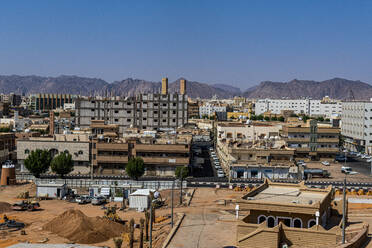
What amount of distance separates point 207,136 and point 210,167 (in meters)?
42.4

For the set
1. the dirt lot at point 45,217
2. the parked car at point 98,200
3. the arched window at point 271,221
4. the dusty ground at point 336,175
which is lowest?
the dirt lot at point 45,217

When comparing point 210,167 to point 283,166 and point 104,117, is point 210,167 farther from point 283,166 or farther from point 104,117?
point 104,117

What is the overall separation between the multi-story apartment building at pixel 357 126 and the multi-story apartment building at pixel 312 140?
2334 cm

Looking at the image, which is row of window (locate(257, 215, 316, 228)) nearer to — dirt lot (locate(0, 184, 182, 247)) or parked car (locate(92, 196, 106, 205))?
dirt lot (locate(0, 184, 182, 247))

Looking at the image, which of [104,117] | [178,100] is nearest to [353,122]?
[178,100]

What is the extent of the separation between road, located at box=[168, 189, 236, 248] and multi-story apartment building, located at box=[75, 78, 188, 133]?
2915 inches

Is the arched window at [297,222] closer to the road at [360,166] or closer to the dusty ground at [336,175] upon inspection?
the dusty ground at [336,175]

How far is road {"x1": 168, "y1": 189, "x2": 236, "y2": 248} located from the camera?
3584 cm

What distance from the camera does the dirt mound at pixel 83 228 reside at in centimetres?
4288

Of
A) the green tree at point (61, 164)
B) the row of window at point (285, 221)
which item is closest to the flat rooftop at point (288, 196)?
the row of window at point (285, 221)

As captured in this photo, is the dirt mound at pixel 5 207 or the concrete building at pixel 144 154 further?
the concrete building at pixel 144 154

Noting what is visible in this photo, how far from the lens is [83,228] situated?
43.8 metres

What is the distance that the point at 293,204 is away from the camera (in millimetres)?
34375

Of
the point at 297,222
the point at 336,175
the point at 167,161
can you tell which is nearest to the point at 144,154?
the point at 167,161
